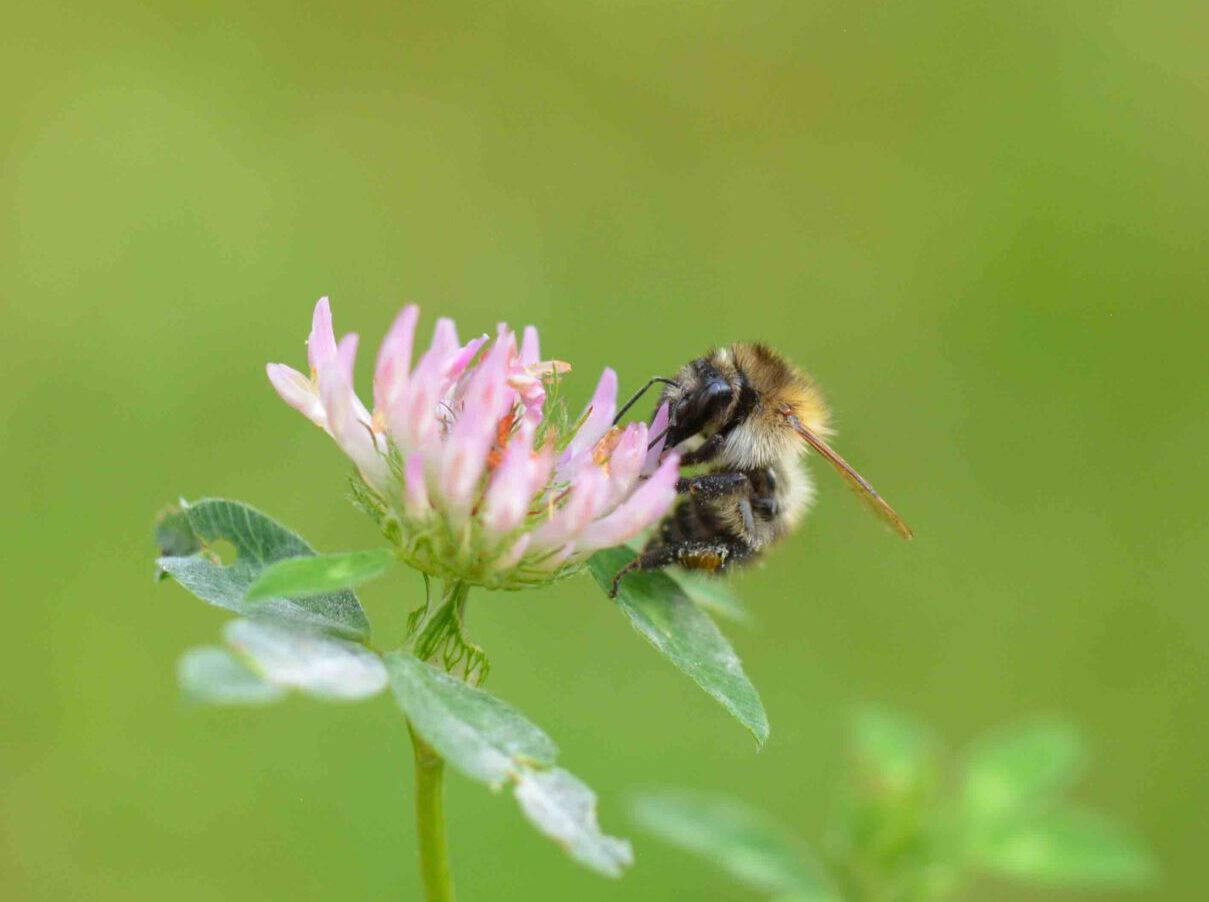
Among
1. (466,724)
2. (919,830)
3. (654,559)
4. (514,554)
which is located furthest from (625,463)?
(919,830)

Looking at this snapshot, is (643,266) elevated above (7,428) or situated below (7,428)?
above

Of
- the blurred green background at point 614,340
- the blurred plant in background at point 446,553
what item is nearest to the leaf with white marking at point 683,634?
the blurred plant in background at point 446,553

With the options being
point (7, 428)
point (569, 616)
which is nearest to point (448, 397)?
point (569, 616)

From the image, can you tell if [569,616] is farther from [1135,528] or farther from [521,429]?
[521,429]

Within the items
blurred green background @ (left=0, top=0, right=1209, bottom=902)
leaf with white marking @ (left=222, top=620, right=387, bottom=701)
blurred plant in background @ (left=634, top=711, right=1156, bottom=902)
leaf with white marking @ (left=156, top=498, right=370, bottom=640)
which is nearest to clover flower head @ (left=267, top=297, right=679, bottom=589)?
leaf with white marking @ (left=156, top=498, right=370, bottom=640)

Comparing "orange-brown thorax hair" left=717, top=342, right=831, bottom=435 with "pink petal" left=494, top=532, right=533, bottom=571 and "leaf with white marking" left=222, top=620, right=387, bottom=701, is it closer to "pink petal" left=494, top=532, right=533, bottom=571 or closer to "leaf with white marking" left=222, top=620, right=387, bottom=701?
"pink petal" left=494, top=532, right=533, bottom=571

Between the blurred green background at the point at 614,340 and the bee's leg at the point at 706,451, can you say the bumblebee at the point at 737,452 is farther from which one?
the blurred green background at the point at 614,340
